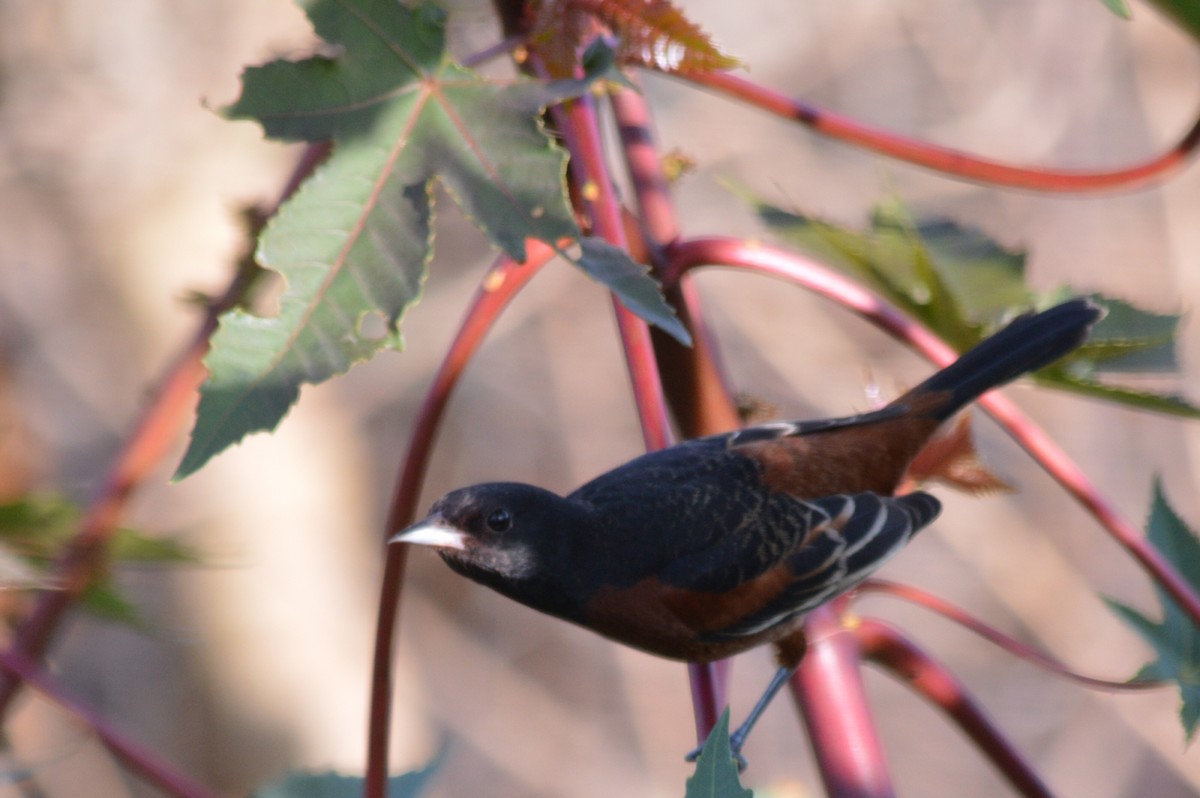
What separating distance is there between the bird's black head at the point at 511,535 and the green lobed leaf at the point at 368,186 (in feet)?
0.83

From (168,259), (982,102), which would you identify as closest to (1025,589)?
(982,102)

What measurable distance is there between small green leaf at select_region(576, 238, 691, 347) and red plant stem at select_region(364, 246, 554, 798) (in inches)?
3.7

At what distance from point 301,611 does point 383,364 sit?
31.3 inches

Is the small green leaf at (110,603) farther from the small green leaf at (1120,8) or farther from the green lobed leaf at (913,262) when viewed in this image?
the small green leaf at (1120,8)

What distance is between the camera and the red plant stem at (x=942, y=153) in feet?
3.84

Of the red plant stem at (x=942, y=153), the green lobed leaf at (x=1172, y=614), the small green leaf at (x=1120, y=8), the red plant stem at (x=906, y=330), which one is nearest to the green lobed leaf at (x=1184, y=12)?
the red plant stem at (x=942, y=153)

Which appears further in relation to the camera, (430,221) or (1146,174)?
(1146,174)

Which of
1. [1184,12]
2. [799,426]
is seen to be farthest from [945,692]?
[1184,12]

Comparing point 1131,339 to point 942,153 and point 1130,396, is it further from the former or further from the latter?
point 942,153

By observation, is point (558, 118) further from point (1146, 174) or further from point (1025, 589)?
point (1025, 589)

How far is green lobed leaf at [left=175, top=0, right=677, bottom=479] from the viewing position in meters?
0.83

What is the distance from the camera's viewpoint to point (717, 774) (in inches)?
26.3

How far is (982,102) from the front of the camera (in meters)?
4.01

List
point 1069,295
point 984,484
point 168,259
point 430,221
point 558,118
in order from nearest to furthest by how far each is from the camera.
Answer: point 430,221
point 558,118
point 984,484
point 1069,295
point 168,259
